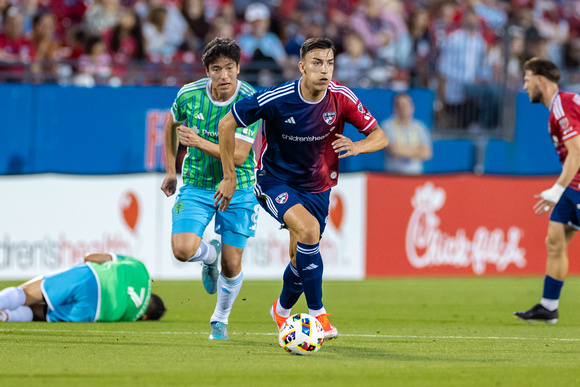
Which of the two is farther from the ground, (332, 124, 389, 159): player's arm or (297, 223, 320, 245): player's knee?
(332, 124, 389, 159): player's arm

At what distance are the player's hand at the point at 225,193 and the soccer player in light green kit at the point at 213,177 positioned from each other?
0.41 metres

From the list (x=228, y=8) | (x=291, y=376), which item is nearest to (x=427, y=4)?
(x=228, y=8)

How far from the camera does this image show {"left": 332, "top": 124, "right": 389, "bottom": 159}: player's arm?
6.55m

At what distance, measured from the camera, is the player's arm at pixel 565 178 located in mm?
8742

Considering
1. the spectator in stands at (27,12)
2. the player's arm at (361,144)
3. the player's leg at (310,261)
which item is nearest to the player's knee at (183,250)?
the player's leg at (310,261)

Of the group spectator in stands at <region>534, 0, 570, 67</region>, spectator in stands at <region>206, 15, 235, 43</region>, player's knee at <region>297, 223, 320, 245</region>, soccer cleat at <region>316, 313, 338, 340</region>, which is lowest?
soccer cleat at <region>316, 313, 338, 340</region>

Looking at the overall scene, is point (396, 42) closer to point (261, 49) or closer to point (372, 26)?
point (372, 26)

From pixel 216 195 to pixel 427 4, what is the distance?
11.9 metres

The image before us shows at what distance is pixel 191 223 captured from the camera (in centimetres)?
741

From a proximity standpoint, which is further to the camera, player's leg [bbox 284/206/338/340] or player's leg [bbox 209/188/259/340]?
player's leg [bbox 209/188/259/340]

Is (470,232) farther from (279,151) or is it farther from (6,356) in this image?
(6,356)

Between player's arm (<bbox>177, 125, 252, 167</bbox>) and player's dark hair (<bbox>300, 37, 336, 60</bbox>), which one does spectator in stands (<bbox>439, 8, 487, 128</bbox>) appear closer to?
player's arm (<bbox>177, 125, 252, 167</bbox>)

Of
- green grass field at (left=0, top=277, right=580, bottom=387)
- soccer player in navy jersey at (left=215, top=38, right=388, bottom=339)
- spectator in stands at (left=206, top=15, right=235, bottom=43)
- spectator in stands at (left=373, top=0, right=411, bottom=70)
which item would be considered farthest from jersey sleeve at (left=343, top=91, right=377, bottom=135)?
spectator in stands at (left=373, top=0, right=411, bottom=70)

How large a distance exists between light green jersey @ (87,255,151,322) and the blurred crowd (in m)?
6.29
